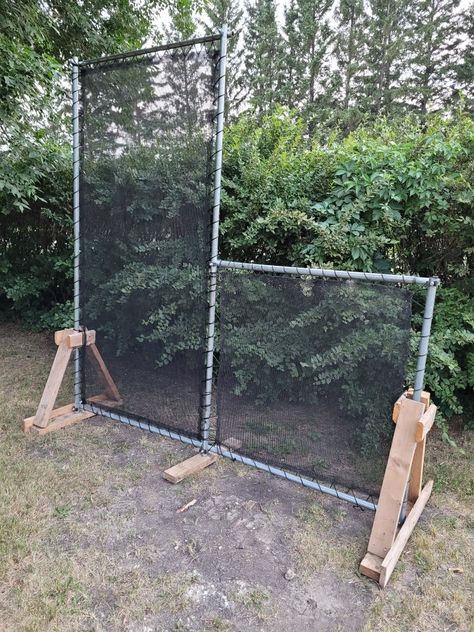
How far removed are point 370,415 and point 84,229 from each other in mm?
2119

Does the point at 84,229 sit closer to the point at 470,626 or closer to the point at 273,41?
the point at 470,626

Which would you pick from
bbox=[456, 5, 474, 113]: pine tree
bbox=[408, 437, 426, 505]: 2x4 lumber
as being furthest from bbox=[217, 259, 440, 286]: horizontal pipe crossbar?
bbox=[456, 5, 474, 113]: pine tree

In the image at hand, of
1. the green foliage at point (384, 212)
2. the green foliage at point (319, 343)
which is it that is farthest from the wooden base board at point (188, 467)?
the green foliage at point (384, 212)

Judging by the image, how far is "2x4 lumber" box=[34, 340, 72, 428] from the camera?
2770mm

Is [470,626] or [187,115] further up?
[187,115]

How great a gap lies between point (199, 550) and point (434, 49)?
665 inches

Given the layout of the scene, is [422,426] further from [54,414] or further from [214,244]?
[54,414]

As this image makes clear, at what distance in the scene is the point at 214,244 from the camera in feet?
7.62

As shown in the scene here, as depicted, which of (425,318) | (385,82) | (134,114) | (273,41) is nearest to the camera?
(425,318)

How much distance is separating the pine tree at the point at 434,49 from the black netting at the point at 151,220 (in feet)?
45.9

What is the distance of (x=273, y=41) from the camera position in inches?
608

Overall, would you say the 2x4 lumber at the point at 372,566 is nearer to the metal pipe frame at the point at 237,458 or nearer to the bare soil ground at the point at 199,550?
the bare soil ground at the point at 199,550

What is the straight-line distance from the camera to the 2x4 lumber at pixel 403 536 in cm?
166

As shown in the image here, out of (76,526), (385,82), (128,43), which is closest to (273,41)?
(385,82)
